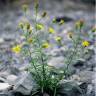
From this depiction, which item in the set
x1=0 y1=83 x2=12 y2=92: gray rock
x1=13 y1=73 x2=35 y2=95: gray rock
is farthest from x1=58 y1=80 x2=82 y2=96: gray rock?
x1=0 y1=83 x2=12 y2=92: gray rock

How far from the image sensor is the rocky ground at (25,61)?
3868 mm

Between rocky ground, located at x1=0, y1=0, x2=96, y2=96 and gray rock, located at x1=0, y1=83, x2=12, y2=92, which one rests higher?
rocky ground, located at x1=0, y1=0, x2=96, y2=96

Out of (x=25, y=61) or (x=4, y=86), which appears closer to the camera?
(x=4, y=86)

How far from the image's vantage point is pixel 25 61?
5449 millimetres

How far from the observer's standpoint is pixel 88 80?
441 centimetres

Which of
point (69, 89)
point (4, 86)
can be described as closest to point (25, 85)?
point (4, 86)

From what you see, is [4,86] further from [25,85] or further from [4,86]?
[25,85]

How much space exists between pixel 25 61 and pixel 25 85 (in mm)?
1682

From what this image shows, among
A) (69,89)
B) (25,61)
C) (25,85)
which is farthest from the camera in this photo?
(25,61)

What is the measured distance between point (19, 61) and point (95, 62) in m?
1.05

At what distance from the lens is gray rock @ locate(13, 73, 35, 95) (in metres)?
3.75

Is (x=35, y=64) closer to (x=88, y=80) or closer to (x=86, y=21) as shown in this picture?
(x=88, y=80)

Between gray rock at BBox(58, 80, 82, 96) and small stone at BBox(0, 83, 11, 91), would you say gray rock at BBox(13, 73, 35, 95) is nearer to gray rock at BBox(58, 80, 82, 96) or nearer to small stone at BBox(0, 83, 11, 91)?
small stone at BBox(0, 83, 11, 91)

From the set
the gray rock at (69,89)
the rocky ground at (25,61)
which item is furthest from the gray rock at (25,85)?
the gray rock at (69,89)
